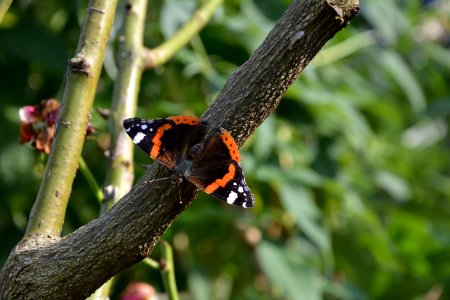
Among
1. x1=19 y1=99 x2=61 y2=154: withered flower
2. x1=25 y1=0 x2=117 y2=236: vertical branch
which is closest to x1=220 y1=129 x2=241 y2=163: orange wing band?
x1=25 y1=0 x2=117 y2=236: vertical branch

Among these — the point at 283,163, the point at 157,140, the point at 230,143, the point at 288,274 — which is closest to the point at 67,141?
the point at 157,140

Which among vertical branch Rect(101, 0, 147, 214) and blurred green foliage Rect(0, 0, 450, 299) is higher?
blurred green foliage Rect(0, 0, 450, 299)

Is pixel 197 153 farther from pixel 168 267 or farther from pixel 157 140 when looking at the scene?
pixel 168 267

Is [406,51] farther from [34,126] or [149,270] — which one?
[34,126]

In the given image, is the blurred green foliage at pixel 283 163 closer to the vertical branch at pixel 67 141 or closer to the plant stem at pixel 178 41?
the plant stem at pixel 178 41

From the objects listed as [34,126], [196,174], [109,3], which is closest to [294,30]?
[196,174]

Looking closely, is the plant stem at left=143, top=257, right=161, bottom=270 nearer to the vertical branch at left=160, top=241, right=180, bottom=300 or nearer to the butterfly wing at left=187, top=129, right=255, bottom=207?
the vertical branch at left=160, top=241, right=180, bottom=300
